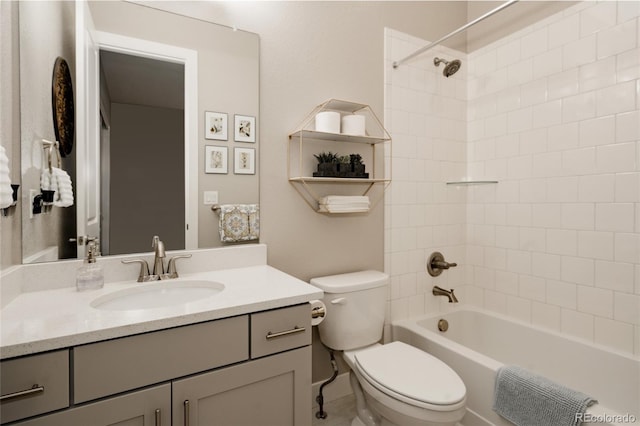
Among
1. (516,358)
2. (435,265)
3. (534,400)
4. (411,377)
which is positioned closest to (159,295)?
(411,377)

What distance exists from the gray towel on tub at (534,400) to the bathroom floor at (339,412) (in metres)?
0.74

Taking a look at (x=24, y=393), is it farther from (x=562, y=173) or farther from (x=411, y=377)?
(x=562, y=173)

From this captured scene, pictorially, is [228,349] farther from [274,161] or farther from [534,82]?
[534,82]

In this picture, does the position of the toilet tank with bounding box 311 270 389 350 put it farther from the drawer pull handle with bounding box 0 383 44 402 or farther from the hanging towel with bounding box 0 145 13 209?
the hanging towel with bounding box 0 145 13 209

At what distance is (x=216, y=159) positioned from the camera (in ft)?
5.32

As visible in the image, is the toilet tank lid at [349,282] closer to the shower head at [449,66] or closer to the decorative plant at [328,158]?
the decorative plant at [328,158]

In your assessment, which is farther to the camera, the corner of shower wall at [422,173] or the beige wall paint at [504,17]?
the corner of shower wall at [422,173]

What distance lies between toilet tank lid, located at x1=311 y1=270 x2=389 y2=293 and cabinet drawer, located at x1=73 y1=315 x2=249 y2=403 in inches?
27.3

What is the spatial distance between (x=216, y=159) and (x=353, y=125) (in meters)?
0.74

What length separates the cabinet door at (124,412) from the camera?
2.81 ft

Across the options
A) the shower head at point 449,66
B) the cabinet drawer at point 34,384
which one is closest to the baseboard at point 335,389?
the cabinet drawer at point 34,384

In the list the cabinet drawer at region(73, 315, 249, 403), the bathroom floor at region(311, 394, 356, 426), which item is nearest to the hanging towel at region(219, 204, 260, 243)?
the cabinet drawer at region(73, 315, 249, 403)

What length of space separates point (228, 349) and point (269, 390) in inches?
8.6

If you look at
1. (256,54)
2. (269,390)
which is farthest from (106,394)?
(256,54)
